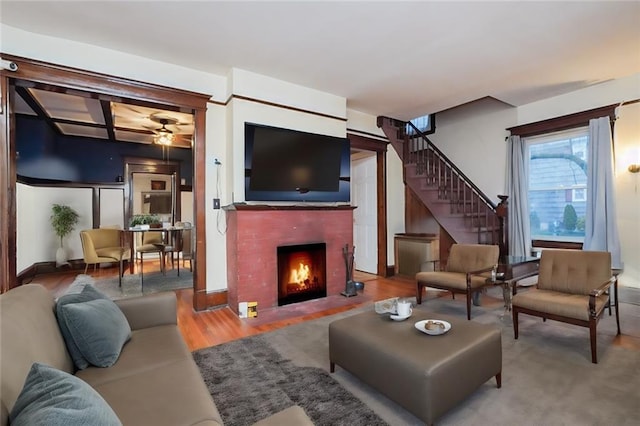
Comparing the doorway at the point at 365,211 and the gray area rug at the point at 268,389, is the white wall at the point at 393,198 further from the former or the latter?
the gray area rug at the point at 268,389

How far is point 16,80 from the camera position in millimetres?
2836

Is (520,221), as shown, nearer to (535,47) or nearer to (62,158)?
(535,47)

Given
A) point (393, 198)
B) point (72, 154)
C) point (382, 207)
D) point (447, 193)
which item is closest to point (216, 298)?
point (382, 207)

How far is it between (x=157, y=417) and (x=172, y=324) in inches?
44.9

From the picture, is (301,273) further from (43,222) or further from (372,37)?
(43,222)

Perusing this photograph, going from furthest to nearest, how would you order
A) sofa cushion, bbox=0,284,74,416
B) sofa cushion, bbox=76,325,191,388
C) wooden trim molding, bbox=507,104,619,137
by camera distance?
1. wooden trim molding, bbox=507,104,619,137
2. sofa cushion, bbox=76,325,191,388
3. sofa cushion, bbox=0,284,74,416

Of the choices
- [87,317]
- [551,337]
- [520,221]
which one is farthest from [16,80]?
[520,221]

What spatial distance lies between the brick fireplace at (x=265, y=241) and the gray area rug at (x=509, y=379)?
31.0 inches

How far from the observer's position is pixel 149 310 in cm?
215

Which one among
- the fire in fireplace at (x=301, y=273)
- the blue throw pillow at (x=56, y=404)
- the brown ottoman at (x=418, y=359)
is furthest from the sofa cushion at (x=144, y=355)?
the fire in fireplace at (x=301, y=273)

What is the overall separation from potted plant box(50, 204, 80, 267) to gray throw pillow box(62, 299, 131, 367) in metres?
5.49

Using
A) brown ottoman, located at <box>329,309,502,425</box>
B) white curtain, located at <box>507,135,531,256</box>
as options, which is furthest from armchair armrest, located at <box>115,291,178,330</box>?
white curtain, located at <box>507,135,531,256</box>

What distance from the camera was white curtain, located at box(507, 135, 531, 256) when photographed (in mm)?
4855

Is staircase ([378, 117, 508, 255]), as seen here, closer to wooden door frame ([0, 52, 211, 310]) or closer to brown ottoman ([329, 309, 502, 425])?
brown ottoman ([329, 309, 502, 425])
